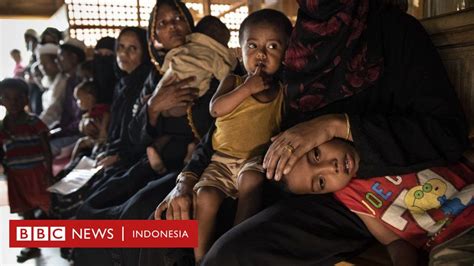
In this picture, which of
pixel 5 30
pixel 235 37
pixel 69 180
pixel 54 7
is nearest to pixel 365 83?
pixel 235 37

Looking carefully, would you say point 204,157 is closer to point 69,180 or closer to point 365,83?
point 365,83

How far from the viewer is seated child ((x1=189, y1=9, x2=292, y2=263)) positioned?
3.26 ft

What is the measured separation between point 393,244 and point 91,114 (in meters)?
1.80

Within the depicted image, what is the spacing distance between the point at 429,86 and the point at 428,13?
17.3 inches

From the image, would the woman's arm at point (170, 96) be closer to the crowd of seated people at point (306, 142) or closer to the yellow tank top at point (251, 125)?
the crowd of seated people at point (306, 142)

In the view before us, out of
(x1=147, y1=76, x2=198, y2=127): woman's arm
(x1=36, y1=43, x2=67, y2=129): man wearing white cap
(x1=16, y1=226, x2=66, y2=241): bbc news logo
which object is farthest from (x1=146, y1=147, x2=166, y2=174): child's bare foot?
(x1=36, y1=43, x2=67, y2=129): man wearing white cap

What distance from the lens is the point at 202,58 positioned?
1.38m

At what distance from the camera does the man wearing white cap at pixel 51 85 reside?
264 centimetres

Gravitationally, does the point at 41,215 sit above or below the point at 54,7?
below

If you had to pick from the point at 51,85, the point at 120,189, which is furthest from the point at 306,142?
the point at 51,85

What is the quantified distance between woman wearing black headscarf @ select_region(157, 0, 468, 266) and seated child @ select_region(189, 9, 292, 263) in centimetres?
9

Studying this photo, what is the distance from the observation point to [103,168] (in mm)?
1771

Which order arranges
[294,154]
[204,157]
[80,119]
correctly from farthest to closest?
[80,119] → [204,157] → [294,154]

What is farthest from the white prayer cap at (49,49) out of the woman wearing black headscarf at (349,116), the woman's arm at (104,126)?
the woman wearing black headscarf at (349,116)
